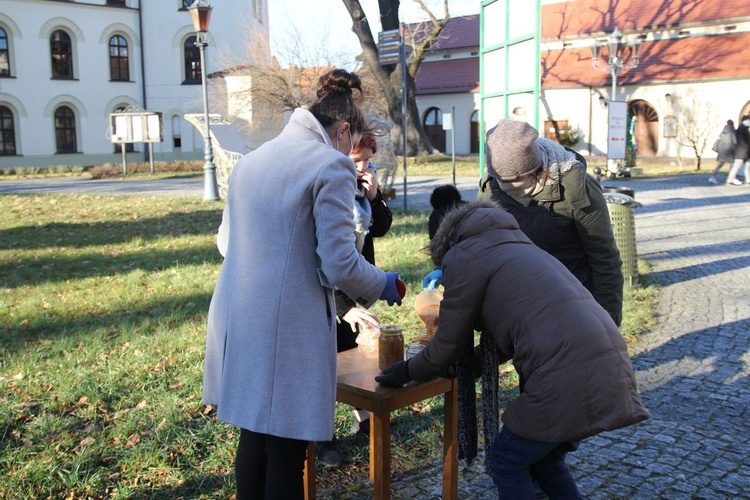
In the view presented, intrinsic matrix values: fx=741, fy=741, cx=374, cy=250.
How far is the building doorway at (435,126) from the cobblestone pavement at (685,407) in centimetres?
3355

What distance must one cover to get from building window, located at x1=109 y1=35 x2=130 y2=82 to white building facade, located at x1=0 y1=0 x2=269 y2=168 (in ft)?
0.17

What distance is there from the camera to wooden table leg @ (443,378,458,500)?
3.21 metres

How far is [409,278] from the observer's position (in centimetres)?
793

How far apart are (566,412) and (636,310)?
4.82 metres

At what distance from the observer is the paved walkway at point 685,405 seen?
3652 millimetres

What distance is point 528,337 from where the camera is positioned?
253 centimetres

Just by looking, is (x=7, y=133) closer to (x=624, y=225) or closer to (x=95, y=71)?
(x=95, y=71)

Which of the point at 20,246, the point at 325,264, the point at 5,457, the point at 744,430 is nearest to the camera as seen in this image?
the point at 325,264

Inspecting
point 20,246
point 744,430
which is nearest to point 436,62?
point 20,246

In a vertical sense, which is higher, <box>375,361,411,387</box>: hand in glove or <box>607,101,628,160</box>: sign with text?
<box>607,101,628,160</box>: sign with text

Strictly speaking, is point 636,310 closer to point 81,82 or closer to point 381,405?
point 381,405

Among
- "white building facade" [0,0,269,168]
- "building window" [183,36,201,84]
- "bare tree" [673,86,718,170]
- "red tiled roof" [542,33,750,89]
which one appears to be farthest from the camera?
"building window" [183,36,201,84]

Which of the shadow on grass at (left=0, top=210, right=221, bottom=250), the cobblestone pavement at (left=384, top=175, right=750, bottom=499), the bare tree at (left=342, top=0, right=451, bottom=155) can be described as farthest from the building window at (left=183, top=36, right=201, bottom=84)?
the cobblestone pavement at (left=384, top=175, right=750, bottom=499)

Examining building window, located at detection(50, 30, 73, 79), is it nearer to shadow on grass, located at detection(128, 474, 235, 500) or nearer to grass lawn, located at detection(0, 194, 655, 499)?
grass lawn, located at detection(0, 194, 655, 499)
